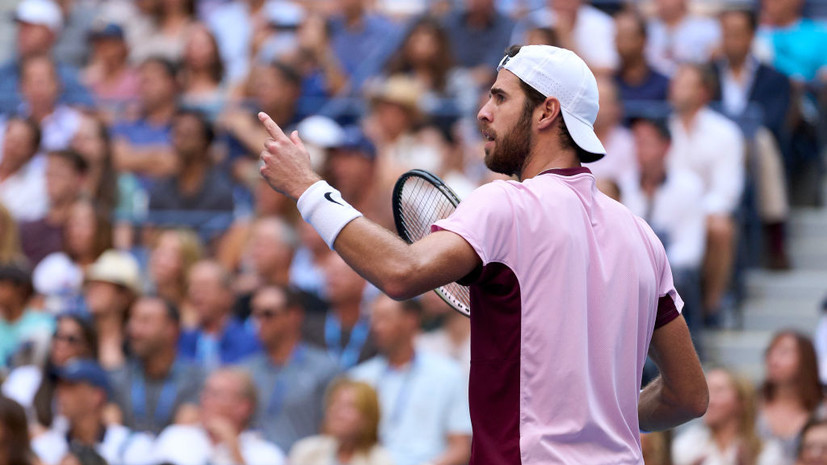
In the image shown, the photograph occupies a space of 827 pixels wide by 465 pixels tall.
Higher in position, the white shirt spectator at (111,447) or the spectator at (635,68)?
the spectator at (635,68)

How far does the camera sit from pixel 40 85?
10.3 metres

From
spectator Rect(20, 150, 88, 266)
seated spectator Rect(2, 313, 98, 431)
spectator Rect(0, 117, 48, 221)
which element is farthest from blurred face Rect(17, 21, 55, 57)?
seated spectator Rect(2, 313, 98, 431)

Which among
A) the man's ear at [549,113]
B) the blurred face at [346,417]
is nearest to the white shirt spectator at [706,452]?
the blurred face at [346,417]

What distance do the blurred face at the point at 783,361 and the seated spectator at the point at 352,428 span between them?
1965 mm

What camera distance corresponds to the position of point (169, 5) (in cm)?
1129

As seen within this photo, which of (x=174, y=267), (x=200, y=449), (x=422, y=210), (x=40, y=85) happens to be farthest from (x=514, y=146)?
(x=40, y=85)

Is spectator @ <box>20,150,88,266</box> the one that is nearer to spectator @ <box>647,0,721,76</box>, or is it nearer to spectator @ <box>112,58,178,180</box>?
spectator @ <box>112,58,178,180</box>

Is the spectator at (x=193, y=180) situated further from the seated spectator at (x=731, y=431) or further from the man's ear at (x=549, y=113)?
the man's ear at (x=549, y=113)

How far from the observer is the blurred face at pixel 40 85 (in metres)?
10.3

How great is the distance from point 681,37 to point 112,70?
4.58 m

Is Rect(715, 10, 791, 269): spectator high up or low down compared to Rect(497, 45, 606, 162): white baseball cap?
Answer: down

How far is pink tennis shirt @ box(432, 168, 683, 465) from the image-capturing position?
3.02 meters

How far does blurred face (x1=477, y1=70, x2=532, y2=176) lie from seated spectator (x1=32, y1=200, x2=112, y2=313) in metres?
5.84

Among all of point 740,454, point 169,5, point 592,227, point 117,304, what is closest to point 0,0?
point 169,5
